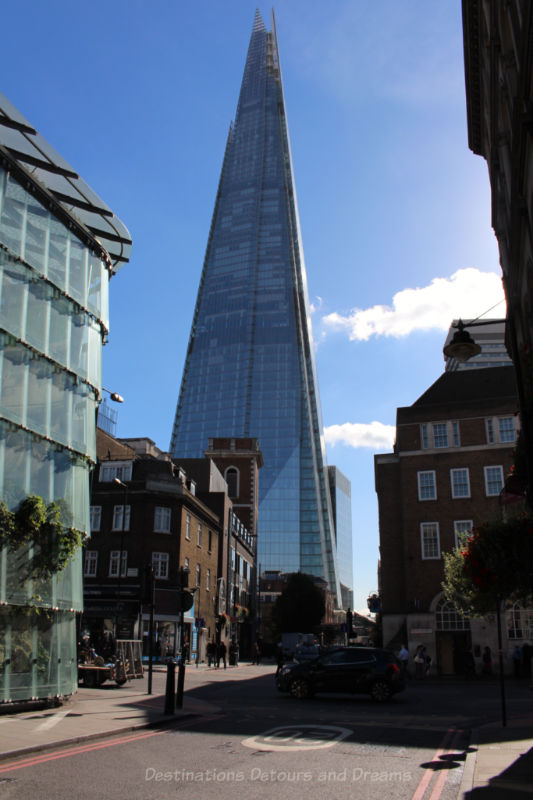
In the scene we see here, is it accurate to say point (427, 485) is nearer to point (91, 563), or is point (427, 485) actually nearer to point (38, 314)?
point (91, 563)

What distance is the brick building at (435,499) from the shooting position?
40844mm

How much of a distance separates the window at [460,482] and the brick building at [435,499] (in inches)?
2.6

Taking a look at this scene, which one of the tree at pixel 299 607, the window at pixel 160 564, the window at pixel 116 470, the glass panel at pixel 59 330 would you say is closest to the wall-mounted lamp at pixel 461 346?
the glass panel at pixel 59 330

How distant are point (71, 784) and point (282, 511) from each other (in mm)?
138281

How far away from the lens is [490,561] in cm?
1113

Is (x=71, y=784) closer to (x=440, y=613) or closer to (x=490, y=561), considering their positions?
(x=490, y=561)

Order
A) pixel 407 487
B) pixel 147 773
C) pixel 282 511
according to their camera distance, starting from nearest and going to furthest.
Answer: pixel 147 773 → pixel 407 487 → pixel 282 511

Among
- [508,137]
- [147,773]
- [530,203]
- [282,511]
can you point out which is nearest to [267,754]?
[147,773]

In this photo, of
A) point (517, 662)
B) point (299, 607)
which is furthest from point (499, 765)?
point (299, 607)

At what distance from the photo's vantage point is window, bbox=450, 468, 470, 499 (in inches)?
1697

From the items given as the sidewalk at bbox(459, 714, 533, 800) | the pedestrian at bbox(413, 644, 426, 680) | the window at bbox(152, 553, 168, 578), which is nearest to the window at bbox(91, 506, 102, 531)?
the window at bbox(152, 553, 168, 578)

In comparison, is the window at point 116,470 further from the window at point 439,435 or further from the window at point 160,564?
the window at point 439,435

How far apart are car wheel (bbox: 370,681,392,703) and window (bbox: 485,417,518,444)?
28028 mm

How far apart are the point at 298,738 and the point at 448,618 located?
1273 inches
